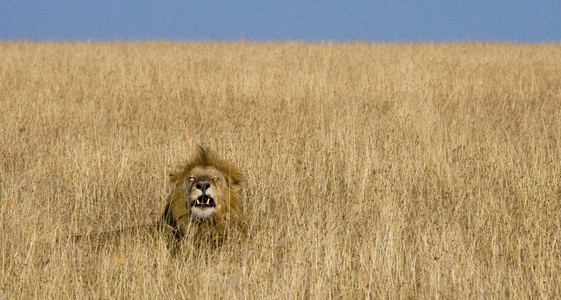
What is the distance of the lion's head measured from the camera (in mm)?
4438

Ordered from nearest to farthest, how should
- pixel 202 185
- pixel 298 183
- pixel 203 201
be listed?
pixel 202 185, pixel 203 201, pixel 298 183

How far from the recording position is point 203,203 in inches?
175

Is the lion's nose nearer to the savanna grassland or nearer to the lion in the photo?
the lion

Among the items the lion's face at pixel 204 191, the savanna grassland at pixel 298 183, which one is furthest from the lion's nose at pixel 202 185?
the savanna grassland at pixel 298 183

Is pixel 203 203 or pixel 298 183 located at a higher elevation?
pixel 298 183

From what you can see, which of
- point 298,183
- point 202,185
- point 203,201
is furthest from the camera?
point 298,183

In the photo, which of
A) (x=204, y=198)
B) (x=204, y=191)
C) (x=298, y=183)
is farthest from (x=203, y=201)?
(x=298, y=183)

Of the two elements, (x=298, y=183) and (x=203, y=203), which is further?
(x=298, y=183)

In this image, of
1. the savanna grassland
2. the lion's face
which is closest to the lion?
the lion's face

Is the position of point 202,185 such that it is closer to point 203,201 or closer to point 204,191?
point 204,191

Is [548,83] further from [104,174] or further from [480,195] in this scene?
[104,174]

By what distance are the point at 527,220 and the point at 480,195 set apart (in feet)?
2.63

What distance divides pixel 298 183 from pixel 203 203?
2116mm

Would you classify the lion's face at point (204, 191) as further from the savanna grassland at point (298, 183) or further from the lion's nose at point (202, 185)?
the savanna grassland at point (298, 183)
